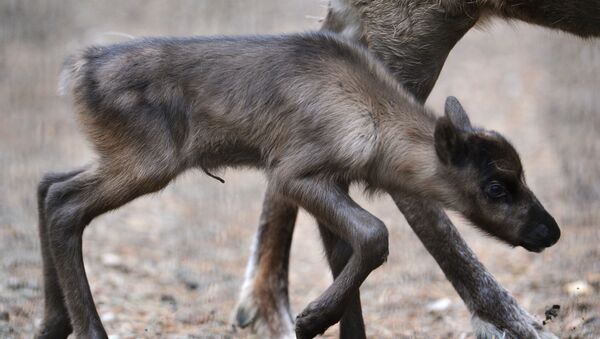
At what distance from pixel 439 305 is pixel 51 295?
9.88ft

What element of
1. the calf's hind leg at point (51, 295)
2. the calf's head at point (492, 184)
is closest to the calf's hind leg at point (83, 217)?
the calf's hind leg at point (51, 295)

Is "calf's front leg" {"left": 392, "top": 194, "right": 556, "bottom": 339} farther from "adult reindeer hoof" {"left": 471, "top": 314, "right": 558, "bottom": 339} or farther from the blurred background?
the blurred background

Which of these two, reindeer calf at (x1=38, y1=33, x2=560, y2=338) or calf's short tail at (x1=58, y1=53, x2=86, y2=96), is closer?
reindeer calf at (x1=38, y1=33, x2=560, y2=338)

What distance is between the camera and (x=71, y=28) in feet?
49.3

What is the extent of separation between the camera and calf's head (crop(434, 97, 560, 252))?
4988 mm

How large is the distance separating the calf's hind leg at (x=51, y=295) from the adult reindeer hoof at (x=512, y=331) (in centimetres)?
225

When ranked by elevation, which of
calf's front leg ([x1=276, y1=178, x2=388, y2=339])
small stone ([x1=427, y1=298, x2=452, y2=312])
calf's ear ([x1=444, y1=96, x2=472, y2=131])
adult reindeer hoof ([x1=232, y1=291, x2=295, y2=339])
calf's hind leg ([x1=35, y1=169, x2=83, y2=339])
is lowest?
small stone ([x1=427, y1=298, x2=452, y2=312])

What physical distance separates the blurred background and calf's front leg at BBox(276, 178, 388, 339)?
1652 millimetres

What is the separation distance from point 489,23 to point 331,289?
2.01m

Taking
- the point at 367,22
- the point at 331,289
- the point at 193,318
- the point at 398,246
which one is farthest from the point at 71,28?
the point at 331,289

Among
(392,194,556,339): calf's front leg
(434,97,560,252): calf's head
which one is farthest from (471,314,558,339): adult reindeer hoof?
(434,97,560,252): calf's head

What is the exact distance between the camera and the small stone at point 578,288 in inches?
278

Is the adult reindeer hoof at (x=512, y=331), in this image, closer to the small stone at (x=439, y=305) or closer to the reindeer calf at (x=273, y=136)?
the reindeer calf at (x=273, y=136)

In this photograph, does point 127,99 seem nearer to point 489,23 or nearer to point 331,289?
point 331,289
